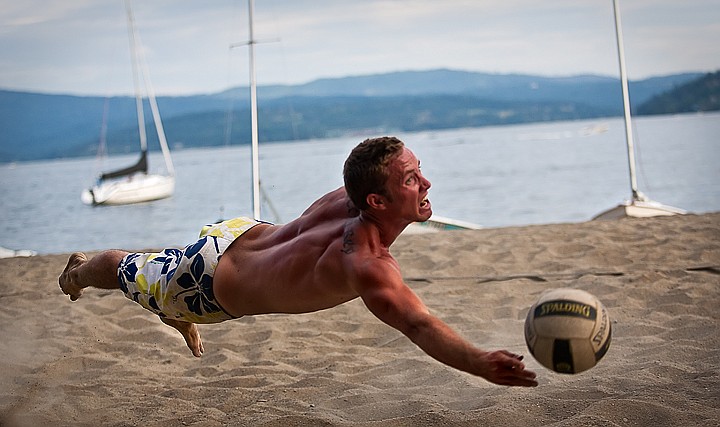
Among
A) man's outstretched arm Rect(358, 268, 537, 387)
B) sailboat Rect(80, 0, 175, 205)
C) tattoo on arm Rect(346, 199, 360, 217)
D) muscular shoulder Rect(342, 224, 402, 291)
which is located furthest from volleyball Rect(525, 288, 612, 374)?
sailboat Rect(80, 0, 175, 205)

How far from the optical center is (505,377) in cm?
258

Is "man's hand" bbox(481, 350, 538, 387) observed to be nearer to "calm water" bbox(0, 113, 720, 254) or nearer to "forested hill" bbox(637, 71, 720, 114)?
"calm water" bbox(0, 113, 720, 254)

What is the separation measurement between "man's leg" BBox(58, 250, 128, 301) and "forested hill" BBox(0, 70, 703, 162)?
37626 mm

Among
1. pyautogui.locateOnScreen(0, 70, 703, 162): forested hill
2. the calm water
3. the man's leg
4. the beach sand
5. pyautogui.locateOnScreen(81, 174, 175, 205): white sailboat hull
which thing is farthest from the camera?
pyautogui.locateOnScreen(0, 70, 703, 162): forested hill

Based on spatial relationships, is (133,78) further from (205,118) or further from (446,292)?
(205,118)

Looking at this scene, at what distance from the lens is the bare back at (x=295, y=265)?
9.87 feet

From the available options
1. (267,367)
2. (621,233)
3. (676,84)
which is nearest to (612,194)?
(621,233)

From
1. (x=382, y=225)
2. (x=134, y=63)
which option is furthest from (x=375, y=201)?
(x=134, y=63)

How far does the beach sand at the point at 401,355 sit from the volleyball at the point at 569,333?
1.78ft

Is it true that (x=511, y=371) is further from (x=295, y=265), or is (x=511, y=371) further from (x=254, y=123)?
(x=254, y=123)

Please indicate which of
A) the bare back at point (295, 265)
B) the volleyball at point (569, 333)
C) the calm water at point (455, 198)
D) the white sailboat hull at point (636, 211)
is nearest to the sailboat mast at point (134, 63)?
the calm water at point (455, 198)

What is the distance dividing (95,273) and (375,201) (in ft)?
5.41

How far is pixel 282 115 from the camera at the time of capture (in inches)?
2527

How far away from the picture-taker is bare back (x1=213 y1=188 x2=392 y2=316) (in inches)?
118
